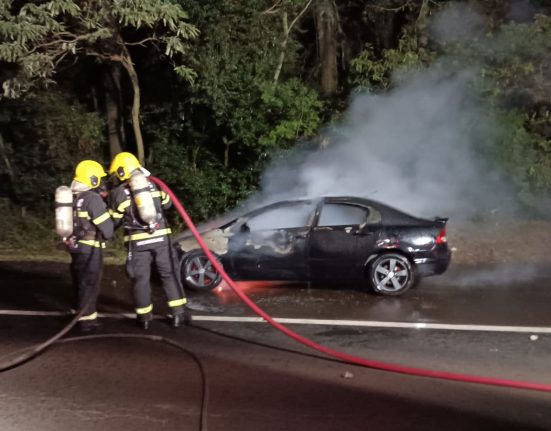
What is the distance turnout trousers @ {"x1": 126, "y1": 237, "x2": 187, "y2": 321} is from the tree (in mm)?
4923

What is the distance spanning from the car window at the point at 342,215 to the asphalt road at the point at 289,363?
0.90m

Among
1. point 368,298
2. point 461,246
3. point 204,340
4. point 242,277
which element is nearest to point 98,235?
point 204,340

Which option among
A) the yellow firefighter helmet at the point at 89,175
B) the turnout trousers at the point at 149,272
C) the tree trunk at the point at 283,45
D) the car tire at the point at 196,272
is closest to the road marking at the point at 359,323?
the turnout trousers at the point at 149,272

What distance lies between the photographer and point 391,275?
8477mm

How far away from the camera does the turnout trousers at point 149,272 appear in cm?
688

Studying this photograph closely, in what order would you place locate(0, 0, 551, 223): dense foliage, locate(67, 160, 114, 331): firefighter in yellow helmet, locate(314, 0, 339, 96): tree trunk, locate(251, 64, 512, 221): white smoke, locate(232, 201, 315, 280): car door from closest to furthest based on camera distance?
1. locate(67, 160, 114, 331): firefighter in yellow helmet
2. locate(232, 201, 315, 280): car door
3. locate(251, 64, 512, 221): white smoke
4. locate(0, 0, 551, 223): dense foliage
5. locate(314, 0, 339, 96): tree trunk

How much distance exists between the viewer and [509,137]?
12953 mm

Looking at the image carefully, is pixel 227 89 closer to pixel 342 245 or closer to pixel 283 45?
pixel 283 45

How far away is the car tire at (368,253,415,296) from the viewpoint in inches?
334

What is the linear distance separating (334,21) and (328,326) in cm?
986

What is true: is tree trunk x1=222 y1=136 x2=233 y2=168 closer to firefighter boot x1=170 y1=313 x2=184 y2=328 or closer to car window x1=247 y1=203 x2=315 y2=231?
car window x1=247 y1=203 x2=315 y2=231

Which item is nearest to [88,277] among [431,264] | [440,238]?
[431,264]

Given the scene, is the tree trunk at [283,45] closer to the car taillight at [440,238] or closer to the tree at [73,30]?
the tree at [73,30]

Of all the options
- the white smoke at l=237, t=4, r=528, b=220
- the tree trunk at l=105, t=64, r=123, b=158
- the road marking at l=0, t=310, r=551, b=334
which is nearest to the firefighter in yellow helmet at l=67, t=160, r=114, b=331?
the road marking at l=0, t=310, r=551, b=334
